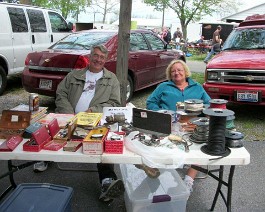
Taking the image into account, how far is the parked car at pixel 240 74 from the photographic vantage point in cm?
521

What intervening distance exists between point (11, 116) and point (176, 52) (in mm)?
6309

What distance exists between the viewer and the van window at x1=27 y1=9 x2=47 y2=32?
25.1ft

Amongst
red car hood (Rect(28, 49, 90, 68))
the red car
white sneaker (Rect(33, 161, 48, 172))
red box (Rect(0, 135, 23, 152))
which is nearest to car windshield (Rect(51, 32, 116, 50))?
the red car

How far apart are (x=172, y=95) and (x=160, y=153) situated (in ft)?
4.31

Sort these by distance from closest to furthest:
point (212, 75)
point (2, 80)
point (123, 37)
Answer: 1. point (123, 37)
2. point (212, 75)
3. point (2, 80)

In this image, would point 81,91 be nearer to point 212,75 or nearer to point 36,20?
point 212,75

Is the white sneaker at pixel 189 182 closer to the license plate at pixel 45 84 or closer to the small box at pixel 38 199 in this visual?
the small box at pixel 38 199

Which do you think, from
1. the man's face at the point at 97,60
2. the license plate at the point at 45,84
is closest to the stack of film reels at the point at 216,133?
the man's face at the point at 97,60

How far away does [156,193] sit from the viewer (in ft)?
8.50

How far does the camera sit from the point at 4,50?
6.82m

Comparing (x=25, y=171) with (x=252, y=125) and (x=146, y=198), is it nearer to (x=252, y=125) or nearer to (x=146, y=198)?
(x=146, y=198)

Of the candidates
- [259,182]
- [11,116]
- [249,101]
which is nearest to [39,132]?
[11,116]

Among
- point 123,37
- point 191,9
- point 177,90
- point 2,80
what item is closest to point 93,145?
point 177,90

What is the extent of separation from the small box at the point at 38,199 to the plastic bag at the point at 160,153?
56cm
